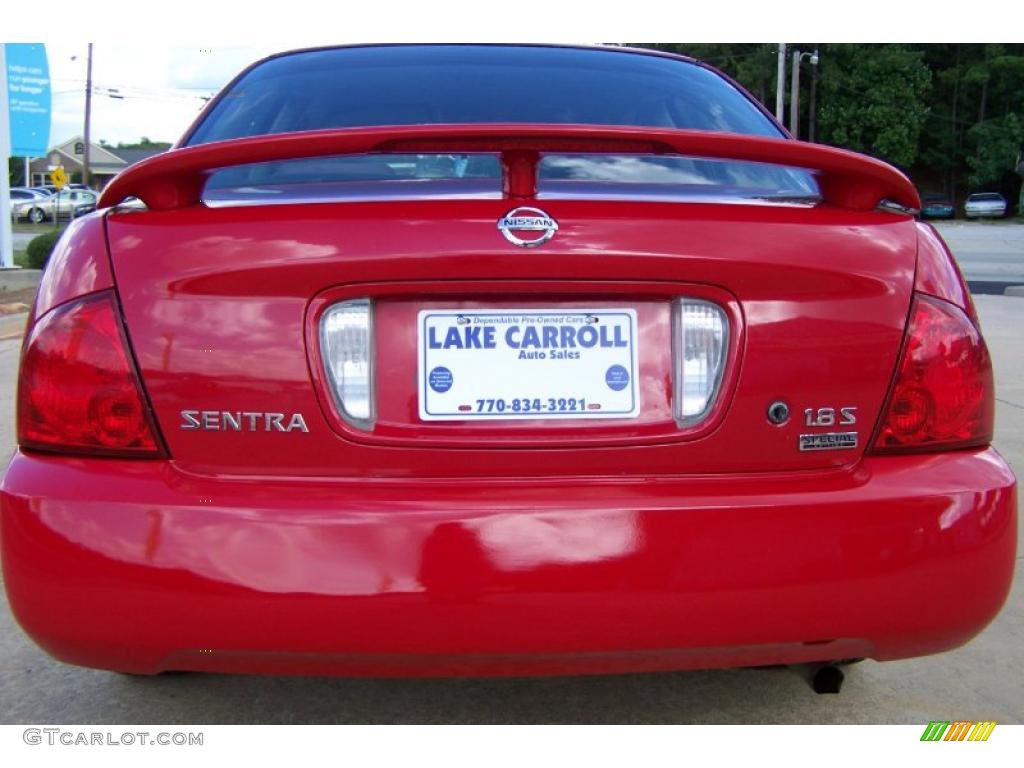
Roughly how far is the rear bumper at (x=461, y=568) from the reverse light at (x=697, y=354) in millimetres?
123

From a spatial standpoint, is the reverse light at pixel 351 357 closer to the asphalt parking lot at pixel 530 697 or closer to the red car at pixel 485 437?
the red car at pixel 485 437

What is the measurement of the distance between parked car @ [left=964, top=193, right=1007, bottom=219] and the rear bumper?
57507 mm

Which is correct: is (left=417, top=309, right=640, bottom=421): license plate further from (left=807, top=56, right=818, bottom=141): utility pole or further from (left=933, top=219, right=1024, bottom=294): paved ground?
(left=807, top=56, right=818, bottom=141): utility pole

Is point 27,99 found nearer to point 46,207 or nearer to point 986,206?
point 46,207

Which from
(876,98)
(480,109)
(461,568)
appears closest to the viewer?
(461,568)

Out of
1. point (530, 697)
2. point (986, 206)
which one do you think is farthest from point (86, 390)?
point (986, 206)

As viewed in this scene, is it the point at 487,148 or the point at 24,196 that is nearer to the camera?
the point at 487,148

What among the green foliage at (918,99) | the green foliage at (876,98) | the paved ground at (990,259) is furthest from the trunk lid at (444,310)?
the green foliage at (876,98)

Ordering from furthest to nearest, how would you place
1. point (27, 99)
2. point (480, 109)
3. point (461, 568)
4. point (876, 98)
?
point (876, 98)
point (27, 99)
point (480, 109)
point (461, 568)

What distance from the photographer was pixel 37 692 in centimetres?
241

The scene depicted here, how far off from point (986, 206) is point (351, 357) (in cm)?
5796

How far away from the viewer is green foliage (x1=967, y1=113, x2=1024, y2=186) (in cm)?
5456

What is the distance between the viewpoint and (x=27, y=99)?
13211mm

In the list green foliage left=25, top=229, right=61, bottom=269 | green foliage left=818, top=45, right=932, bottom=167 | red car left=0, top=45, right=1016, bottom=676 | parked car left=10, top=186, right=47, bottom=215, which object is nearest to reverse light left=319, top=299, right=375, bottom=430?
red car left=0, top=45, right=1016, bottom=676
